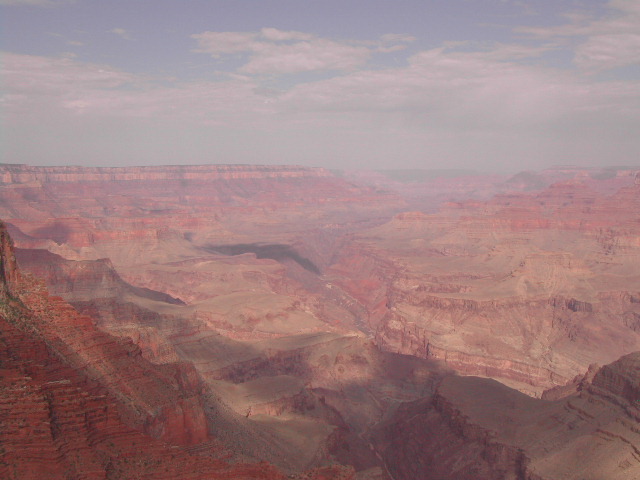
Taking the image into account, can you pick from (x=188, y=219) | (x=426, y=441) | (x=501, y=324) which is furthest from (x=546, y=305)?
(x=188, y=219)

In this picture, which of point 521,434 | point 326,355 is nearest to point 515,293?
point 326,355

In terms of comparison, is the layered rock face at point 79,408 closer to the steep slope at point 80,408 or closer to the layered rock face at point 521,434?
the steep slope at point 80,408

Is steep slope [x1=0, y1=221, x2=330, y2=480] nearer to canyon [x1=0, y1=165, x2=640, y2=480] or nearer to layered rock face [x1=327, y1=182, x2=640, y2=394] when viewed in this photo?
canyon [x1=0, y1=165, x2=640, y2=480]

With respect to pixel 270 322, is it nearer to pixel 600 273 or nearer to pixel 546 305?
pixel 546 305

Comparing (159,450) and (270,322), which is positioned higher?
(159,450)

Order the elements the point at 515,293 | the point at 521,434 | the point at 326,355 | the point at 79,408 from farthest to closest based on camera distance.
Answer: the point at 515,293 → the point at 326,355 → the point at 521,434 → the point at 79,408

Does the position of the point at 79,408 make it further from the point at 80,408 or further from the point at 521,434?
the point at 521,434

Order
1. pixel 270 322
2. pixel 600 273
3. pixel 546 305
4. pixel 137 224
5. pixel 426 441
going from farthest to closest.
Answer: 1. pixel 137 224
2. pixel 600 273
3. pixel 546 305
4. pixel 270 322
5. pixel 426 441
